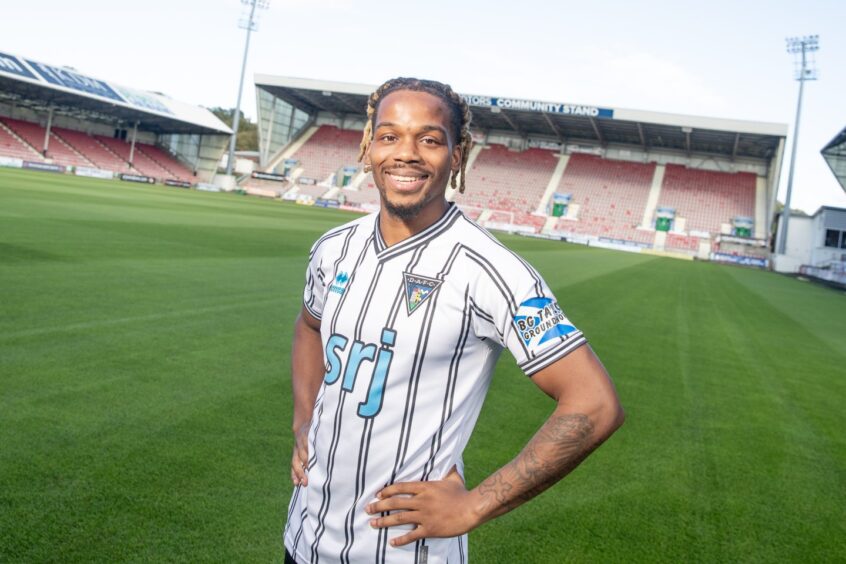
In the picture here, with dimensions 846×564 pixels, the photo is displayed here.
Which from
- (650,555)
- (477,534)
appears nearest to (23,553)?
(477,534)

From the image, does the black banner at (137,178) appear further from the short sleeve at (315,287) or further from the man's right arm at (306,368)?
the short sleeve at (315,287)

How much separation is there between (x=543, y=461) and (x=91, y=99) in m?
47.7

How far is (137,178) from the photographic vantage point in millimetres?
47625

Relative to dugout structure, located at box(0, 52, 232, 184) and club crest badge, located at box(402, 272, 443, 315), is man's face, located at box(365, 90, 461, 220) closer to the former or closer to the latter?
club crest badge, located at box(402, 272, 443, 315)

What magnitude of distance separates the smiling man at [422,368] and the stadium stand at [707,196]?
172 feet

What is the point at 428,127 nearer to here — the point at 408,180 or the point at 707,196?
the point at 408,180

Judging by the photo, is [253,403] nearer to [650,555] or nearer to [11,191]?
[650,555]

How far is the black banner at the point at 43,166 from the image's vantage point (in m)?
40.3

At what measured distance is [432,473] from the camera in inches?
71.3

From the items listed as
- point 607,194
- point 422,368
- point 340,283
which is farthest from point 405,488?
point 607,194

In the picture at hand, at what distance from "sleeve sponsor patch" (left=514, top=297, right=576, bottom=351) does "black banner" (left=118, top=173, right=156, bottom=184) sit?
163 feet

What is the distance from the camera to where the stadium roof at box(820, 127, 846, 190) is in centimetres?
4068

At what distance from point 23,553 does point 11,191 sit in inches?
794

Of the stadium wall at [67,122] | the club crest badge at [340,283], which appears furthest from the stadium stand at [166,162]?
the club crest badge at [340,283]
